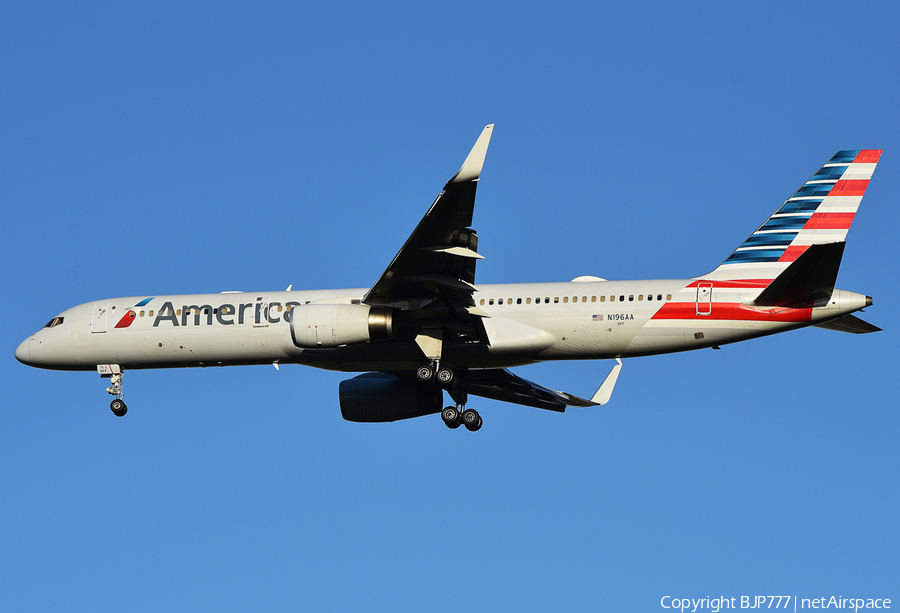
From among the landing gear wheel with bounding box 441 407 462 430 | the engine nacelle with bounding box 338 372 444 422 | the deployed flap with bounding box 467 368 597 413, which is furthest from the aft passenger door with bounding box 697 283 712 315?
the engine nacelle with bounding box 338 372 444 422

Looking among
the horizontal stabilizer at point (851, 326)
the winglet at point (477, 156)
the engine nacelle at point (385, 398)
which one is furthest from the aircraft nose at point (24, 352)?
the horizontal stabilizer at point (851, 326)

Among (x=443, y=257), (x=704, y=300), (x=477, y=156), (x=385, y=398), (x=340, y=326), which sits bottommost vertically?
(x=385, y=398)

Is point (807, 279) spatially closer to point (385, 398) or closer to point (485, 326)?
point (485, 326)

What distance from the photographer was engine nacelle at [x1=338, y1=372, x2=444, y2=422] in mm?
29375

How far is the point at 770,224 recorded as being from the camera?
26078 millimetres

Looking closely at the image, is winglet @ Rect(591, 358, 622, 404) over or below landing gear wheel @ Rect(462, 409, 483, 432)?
over

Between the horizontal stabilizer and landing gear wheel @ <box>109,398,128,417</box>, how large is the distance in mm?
18275

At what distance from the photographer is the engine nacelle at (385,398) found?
96.4 ft

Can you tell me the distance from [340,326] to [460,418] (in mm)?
4605

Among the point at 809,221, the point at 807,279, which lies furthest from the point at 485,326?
the point at 809,221

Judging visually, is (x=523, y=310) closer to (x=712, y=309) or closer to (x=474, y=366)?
(x=474, y=366)

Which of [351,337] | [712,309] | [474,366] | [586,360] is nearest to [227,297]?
[351,337]

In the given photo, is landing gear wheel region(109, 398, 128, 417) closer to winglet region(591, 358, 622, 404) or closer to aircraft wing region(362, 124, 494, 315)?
aircraft wing region(362, 124, 494, 315)

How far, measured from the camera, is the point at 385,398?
29562 millimetres
